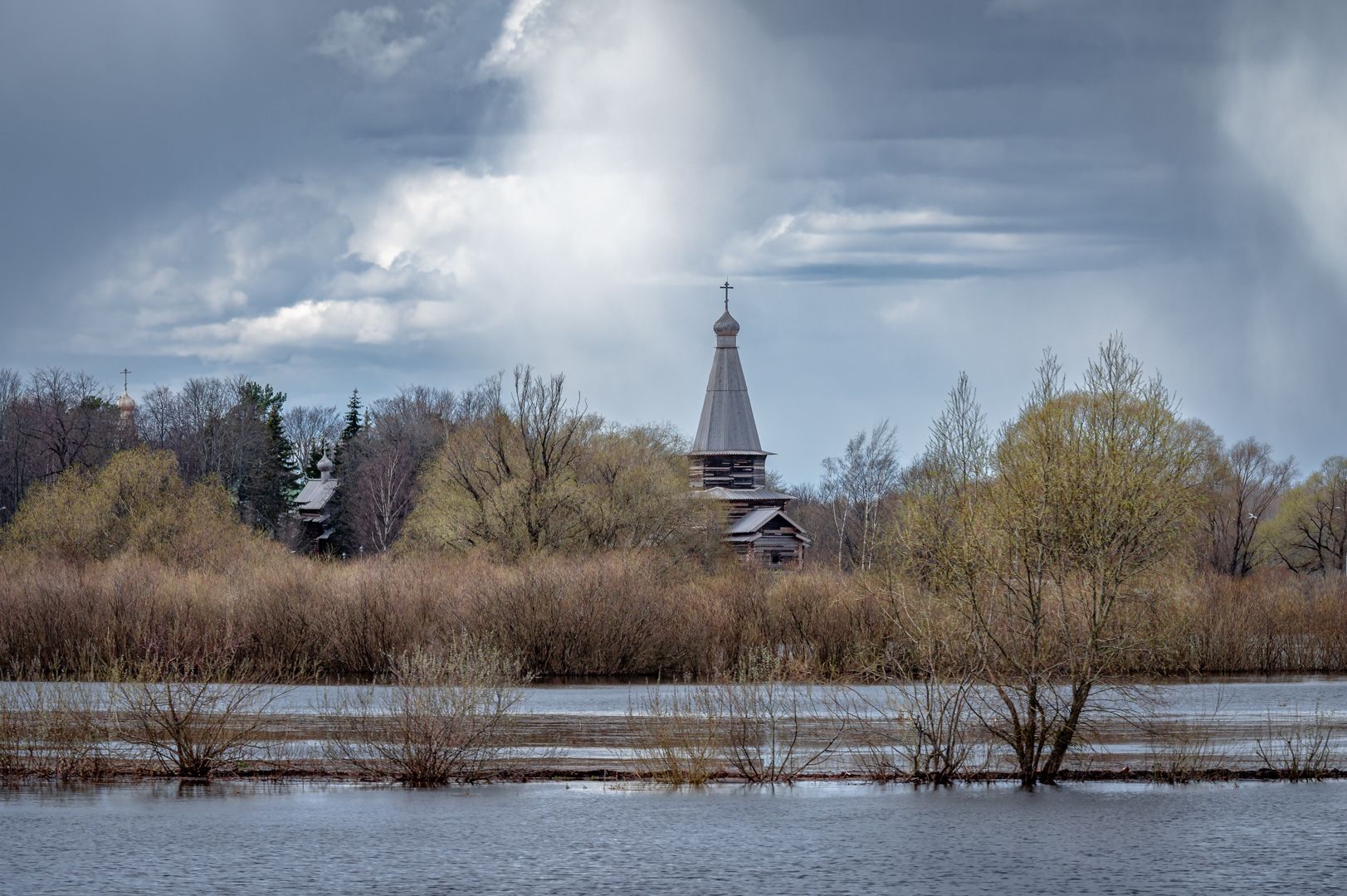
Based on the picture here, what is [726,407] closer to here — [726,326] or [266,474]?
[726,326]

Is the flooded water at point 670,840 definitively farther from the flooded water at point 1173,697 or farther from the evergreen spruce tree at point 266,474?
the evergreen spruce tree at point 266,474

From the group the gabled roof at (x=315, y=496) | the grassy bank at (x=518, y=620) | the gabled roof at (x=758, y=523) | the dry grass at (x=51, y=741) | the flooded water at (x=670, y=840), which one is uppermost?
the gabled roof at (x=315, y=496)

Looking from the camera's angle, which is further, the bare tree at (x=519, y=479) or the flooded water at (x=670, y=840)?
the bare tree at (x=519, y=479)

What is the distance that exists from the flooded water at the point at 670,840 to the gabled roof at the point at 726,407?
7134 centimetres

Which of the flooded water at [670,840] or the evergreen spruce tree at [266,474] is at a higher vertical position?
the evergreen spruce tree at [266,474]

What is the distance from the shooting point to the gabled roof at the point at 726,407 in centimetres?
9544

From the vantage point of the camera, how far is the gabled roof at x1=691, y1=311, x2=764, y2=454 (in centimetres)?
9544

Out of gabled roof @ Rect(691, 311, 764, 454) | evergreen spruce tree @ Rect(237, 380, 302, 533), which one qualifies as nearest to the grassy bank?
gabled roof @ Rect(691, 311, 764, 454)

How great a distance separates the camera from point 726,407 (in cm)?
9656

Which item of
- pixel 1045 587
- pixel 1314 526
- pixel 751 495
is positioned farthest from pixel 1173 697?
pixel 1314 526

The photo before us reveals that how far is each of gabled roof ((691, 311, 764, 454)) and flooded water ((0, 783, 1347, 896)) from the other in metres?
71.3

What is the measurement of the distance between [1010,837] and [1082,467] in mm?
8332

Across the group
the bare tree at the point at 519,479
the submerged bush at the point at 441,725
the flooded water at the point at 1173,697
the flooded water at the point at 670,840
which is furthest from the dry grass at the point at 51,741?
the bare tree at the point at 519,479

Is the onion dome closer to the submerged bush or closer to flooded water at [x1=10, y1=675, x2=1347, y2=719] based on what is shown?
flooded water at [x1=10, y1=675, x2=1347, y2=719]
